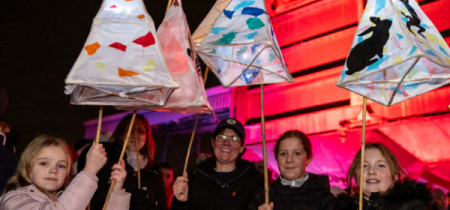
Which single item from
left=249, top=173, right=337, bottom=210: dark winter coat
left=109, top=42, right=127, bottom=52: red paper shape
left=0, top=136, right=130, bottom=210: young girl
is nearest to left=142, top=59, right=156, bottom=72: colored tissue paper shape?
left=109, top=42, right=127, bottom=52: red paper shape

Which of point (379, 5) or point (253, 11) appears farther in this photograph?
point (253, 11)

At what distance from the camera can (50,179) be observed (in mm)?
1824

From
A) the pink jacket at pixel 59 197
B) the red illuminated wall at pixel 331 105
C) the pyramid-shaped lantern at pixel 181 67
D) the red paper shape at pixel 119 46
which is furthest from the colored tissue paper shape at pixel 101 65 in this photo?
the red illuminated wall at pixel 331 105

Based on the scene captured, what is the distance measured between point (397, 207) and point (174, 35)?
4.60 feet

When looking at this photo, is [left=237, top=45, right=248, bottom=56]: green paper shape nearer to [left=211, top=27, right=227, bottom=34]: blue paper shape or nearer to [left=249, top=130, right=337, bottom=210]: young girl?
[left=211, top=27, right=227, bottom=34]: blue paper shape

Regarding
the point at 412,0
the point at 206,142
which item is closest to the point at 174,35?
the point at 412,0

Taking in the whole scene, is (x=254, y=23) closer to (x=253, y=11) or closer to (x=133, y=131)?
(x=253, y=11)

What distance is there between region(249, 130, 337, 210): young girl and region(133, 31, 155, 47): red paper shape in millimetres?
981

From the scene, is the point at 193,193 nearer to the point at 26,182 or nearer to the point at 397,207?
the point at 26,182

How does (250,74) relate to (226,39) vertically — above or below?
below

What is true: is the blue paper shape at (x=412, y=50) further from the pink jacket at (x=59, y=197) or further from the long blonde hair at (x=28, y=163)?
the long blonde hair at (x=28, y=163)

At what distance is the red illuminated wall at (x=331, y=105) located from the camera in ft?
14.4

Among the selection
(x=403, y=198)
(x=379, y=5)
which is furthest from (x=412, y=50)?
(x=403, y=198)

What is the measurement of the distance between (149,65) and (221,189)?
3.46ft
